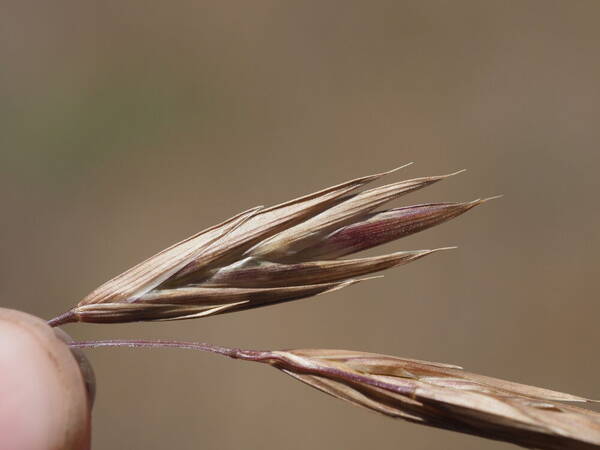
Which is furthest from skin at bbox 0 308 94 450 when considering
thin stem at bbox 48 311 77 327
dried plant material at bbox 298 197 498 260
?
dried plant material at bbox 298 197 498 260

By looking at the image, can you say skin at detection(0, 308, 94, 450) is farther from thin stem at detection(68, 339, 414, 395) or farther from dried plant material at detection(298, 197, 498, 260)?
dried plant material at detection(298, 197, 498, 260)

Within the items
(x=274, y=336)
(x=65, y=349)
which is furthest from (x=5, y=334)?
(x=274, y=336)

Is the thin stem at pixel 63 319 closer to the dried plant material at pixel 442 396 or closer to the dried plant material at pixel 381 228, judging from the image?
the dried plant material at pixel 442 396

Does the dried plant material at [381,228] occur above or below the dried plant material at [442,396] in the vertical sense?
above

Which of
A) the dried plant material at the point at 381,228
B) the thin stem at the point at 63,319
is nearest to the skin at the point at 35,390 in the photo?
the thin stem at the point at 63,319

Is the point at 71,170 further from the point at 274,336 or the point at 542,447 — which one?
the point at 542,447
